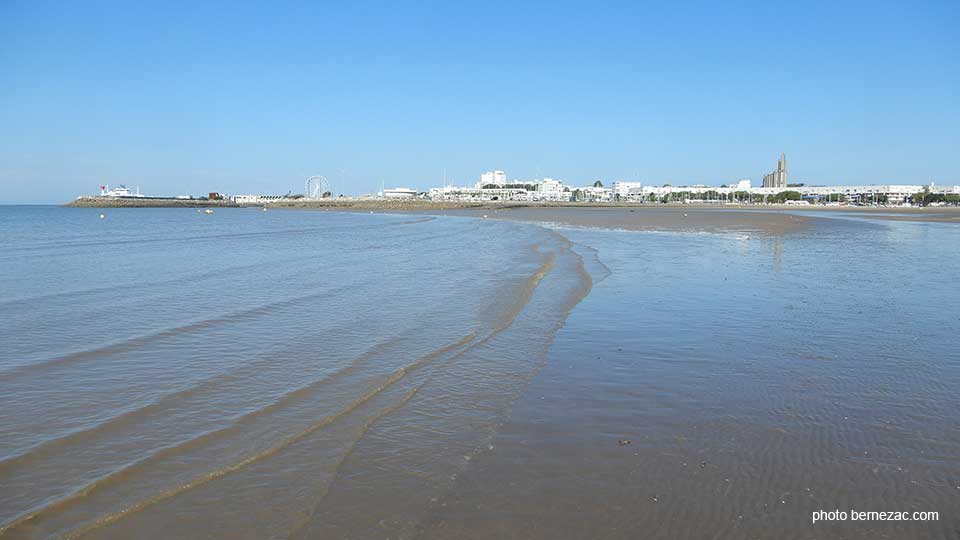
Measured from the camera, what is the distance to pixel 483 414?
6.14 meters

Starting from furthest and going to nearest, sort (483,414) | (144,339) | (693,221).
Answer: (693,221) < (144,339) < (483,414)

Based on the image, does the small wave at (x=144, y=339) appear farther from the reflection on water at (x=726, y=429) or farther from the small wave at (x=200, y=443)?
the reflection on water at (x=726, y=429)

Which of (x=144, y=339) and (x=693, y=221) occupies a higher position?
(x=693, y=221)

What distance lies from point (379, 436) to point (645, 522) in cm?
253

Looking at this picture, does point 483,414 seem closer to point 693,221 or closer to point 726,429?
point 726,429

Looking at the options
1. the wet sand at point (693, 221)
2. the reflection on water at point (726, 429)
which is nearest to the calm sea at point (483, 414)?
the reflection on water at point (726, 429)

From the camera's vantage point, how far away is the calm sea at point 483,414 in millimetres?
4191

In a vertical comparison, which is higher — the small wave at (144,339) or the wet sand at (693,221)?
the wet sand at (693,221)

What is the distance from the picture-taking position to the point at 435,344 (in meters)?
9.26

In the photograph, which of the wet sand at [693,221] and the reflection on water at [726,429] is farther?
the wet sand at [693,221]

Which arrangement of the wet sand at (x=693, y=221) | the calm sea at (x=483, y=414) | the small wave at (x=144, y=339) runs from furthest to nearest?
the wet sand at (x=693, y=221), the small wave at (x=144, y=339), the calm sea at (x=483, y=414)

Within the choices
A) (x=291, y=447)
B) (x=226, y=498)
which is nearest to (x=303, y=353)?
(x=291, y=447)

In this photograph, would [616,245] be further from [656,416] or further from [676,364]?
[656,416]

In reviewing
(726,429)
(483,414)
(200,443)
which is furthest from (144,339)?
(726,429)
